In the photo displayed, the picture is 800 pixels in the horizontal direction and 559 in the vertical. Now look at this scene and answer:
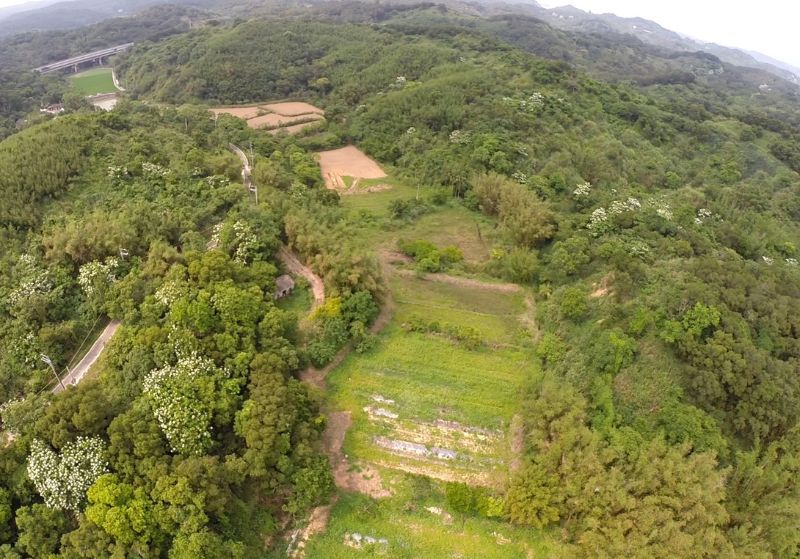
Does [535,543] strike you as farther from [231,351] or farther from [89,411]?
[89,411]

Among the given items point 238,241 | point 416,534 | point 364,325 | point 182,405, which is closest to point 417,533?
point 416,534

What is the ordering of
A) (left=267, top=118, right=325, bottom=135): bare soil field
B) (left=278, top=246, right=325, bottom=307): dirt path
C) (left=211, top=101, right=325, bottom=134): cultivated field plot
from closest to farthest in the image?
1. (left=278, top=246, right=325, bottom=307): dirt path
2. (left=267, top=118, right=325, bottom=135): bare soil field
3. (left=211, top=101, right=325, bottom=134): cultivated field plot

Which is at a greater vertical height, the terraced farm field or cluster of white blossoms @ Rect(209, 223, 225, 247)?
cluster of white blossoms @ Rect(209, 223, 225, 247)

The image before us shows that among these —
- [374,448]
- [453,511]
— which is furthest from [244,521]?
Result: [453,511]

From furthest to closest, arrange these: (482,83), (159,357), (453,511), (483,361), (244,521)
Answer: (482,83) → (483,361) → (159,357) → (453,511) → (244,521)

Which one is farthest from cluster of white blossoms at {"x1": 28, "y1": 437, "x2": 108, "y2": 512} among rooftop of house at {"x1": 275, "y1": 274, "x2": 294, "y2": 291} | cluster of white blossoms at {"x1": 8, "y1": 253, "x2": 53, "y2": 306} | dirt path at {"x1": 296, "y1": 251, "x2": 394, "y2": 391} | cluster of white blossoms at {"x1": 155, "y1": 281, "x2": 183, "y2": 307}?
rooftop of house at {"x1": 275, "y1": 274, "x2": 294, "y2": 291}

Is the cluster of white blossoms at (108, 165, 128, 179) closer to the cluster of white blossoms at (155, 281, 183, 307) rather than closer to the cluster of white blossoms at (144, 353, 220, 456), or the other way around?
the cluster of white blossoms at (155, 281, 183, 307)

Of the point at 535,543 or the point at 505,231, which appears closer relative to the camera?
the point at 535,543

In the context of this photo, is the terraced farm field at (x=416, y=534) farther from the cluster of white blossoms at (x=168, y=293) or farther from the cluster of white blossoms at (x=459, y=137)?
the cluster of white blossoms at (x=459, y=137)
